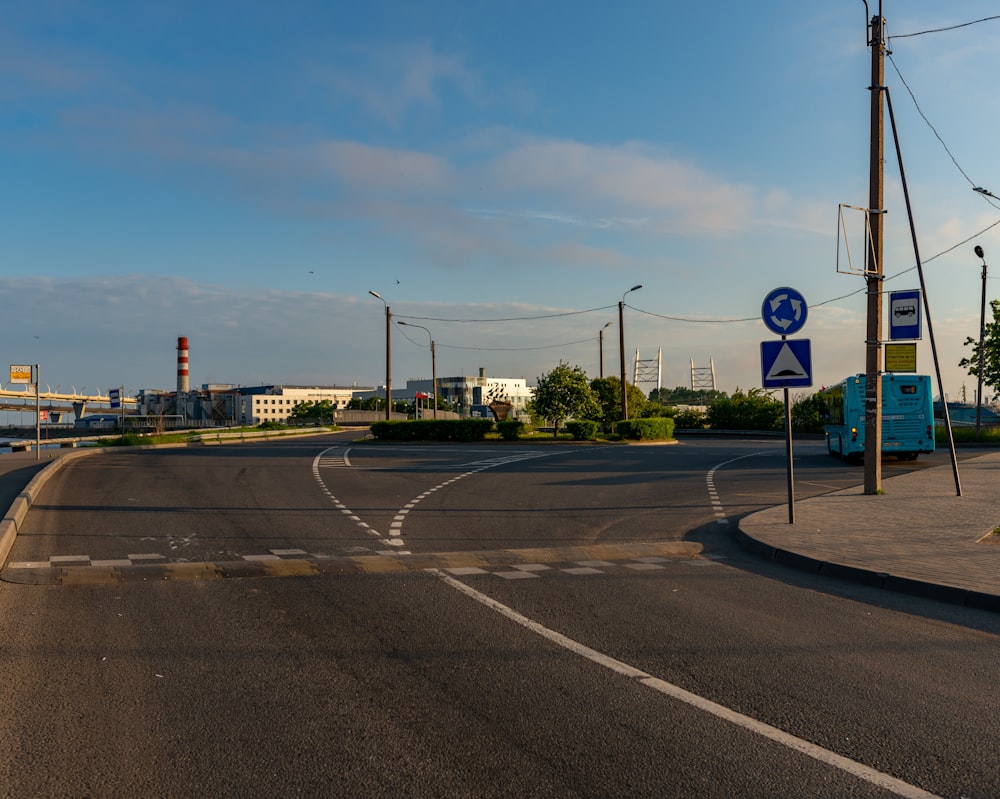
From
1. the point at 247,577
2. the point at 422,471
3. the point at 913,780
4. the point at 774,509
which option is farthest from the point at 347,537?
the point at 422,471

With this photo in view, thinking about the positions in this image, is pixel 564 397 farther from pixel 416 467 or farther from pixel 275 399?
pixel 275 399

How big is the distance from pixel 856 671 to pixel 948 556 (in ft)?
15.7

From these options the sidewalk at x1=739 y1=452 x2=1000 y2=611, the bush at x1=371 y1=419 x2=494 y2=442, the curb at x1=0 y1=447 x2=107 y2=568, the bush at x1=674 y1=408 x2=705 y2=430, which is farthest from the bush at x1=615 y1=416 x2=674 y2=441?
the curb at x1=0 y1=447 x2=107 y2=568

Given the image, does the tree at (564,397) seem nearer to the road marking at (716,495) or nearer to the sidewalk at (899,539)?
the road marking at (716,495)

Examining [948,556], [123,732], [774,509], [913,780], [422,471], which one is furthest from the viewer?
[422,471]

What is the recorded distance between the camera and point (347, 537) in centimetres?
1194

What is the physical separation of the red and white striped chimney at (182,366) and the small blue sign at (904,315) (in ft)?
428

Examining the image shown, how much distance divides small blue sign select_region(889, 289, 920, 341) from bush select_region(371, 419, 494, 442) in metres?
30.6

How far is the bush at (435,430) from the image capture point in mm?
45031

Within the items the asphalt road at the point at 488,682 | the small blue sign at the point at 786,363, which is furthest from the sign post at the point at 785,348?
the asphalt road at the point at 488,682

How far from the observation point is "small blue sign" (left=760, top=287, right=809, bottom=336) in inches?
474

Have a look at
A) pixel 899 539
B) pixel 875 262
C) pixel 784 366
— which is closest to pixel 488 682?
pixel 899 539

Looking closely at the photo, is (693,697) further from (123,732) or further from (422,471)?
(422,471)

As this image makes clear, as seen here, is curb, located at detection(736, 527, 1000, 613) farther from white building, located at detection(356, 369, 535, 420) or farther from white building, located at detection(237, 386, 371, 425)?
white building, located at detection(356, 369, 535, 420)
